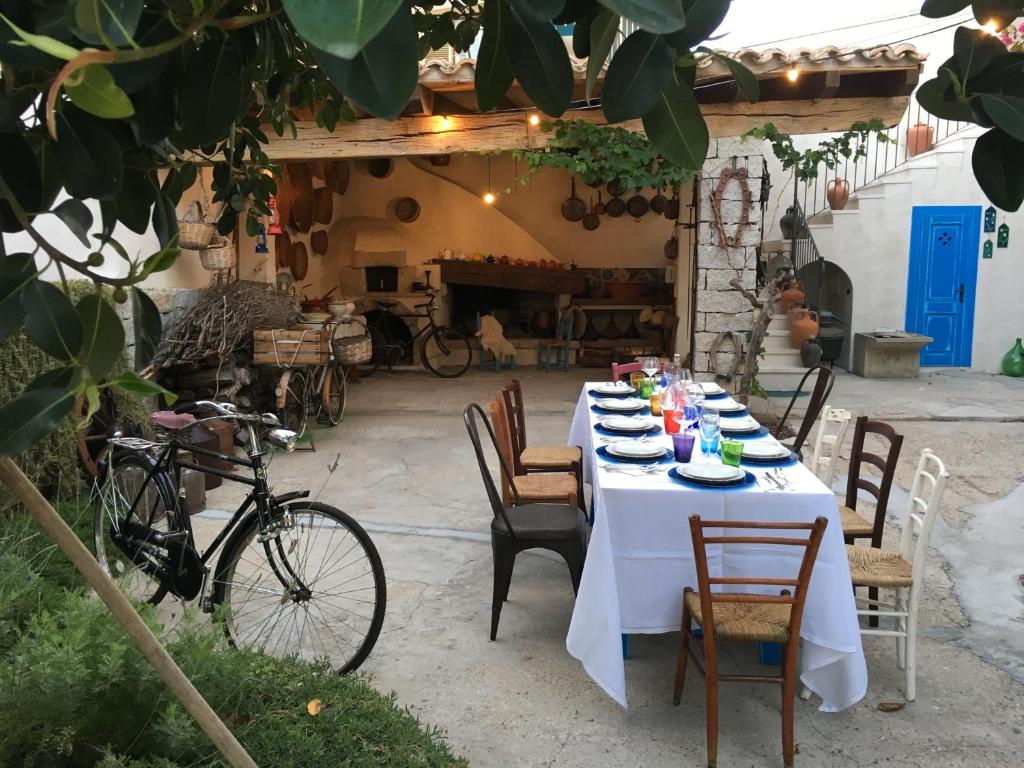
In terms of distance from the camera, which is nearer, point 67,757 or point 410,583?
point 67,757

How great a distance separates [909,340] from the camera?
9.44m

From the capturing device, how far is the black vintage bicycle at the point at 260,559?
2.80 metres

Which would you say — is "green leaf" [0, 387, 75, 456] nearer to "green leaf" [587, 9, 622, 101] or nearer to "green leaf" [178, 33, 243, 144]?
"green leaf" [178, 33, 243, 144]

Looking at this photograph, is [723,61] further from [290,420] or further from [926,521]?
[290,420]

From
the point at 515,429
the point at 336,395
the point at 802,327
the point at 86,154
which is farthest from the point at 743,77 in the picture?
the point at 802,327

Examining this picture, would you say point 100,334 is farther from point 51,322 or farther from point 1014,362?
point 1014,362

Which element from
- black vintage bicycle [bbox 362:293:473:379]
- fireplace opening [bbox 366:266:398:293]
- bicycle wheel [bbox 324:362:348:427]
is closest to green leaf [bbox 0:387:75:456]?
bicycle wheel [bbox 324:362:348:427]

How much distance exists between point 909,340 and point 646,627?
803cm

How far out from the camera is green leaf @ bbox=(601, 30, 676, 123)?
0.62m

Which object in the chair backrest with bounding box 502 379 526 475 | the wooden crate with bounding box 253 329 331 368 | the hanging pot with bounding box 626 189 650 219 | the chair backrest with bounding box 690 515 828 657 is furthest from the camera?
the hanging pot with bounding box 626 189 650 219

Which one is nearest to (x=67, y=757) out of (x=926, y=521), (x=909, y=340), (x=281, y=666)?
(x=281, y=666)

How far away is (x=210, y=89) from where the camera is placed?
2.23 feet

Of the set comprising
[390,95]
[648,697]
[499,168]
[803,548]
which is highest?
[499,168]

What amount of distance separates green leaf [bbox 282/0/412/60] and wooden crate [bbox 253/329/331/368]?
6.08 m
